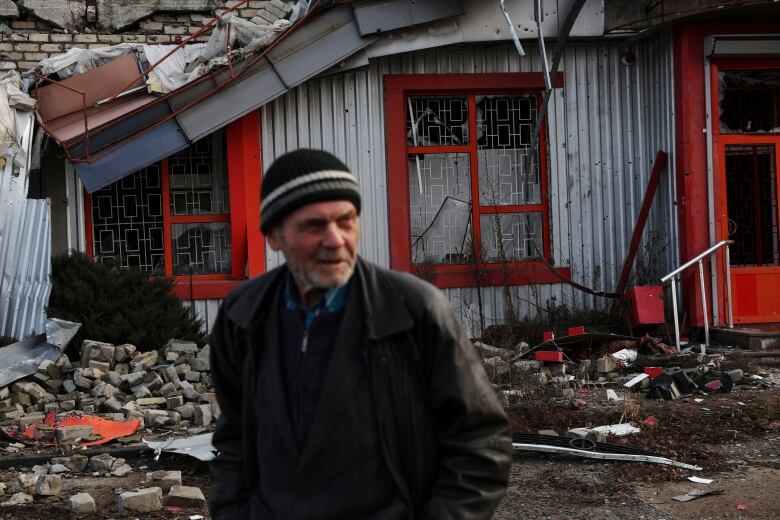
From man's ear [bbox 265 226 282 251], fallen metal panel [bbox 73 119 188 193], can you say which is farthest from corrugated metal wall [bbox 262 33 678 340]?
man's ear [bbox 265 226 282 251]

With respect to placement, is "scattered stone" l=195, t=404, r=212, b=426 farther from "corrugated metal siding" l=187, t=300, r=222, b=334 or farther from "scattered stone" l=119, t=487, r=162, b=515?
"corrugated metal siding" l=187, t=300, r=222, b=334

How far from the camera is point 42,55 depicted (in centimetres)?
1155

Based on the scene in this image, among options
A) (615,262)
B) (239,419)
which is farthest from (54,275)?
(239,419)

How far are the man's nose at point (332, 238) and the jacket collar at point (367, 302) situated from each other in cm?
11

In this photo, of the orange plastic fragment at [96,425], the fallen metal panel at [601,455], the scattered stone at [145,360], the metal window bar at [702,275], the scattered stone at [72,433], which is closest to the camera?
the fallen metal panel at [601,455]

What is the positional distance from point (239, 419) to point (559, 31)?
983 centimetres

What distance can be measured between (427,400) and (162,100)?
8660mm

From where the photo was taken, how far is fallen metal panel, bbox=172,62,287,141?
1061cm

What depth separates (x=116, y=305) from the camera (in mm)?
9953

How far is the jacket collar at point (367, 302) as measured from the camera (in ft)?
7.79

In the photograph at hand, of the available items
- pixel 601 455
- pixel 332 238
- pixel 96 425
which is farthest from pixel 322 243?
pixel 96 425

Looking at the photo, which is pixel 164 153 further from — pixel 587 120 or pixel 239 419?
pixel 239 419

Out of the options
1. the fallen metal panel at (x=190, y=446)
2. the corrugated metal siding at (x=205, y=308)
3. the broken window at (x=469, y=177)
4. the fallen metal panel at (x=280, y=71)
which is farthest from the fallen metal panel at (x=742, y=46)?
the fallen metal panel at (x=190, y=446)

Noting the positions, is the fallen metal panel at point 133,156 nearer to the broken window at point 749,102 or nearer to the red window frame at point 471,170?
the red window frame at point 471,170
